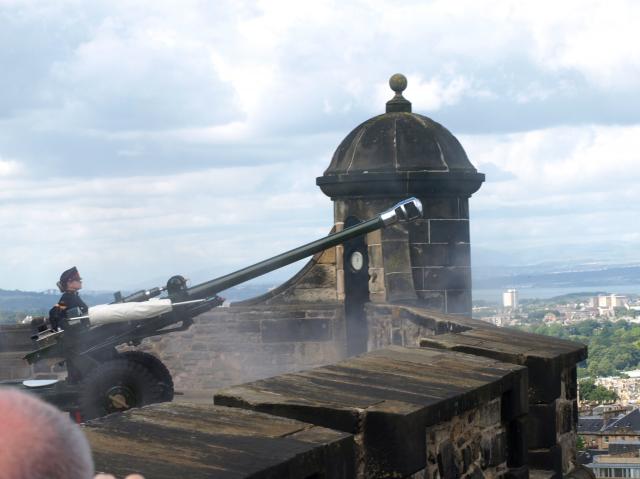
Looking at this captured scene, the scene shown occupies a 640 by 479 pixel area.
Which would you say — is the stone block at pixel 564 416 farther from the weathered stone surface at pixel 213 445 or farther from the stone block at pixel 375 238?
the stone block at pixel 375 238

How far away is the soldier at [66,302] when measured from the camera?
7.89 metres

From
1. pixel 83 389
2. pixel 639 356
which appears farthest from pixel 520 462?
pixel 639 356

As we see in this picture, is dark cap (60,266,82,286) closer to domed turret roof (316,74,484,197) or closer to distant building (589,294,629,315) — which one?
domed turret roof (316,74,484,197)

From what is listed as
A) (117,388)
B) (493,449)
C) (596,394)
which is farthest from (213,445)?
(596,394)

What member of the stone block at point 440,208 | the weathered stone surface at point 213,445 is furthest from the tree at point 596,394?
the weathered stone surface at point 213,445

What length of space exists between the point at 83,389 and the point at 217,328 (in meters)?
5.22

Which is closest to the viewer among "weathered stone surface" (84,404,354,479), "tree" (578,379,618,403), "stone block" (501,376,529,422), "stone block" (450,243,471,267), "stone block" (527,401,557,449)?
"weathered stone surface" (84,404,354,479)

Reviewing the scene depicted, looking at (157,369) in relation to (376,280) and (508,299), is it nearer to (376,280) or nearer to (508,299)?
(376,280)

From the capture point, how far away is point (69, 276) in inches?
316

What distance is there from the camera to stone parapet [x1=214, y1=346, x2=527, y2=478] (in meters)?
3.66

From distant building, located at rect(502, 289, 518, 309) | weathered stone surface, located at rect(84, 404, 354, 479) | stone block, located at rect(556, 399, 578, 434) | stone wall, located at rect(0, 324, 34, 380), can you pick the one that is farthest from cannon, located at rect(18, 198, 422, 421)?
distant building, located at rect(502, 289, 518, 309)

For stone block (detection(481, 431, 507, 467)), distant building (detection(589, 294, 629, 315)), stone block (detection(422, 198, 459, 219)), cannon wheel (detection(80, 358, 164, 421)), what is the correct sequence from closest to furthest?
stone block (detection(481, 431, 507, 467)) → cannon wheel (detection(80, 358, 164, 421)) → stone block (detection(422, 198, 459, 219)) → distant building (detection(589, 294, 629, 315))

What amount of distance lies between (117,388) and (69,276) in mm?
869

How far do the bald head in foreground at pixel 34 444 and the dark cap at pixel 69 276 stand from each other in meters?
6.87
